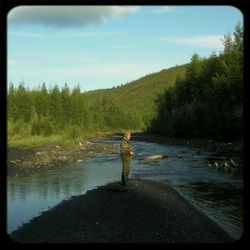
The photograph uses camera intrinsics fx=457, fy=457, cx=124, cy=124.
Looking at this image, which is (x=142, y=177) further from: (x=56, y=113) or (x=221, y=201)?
(x=56, y=113)

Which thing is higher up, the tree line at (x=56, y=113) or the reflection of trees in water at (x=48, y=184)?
the tree line at (x=56, y=113)

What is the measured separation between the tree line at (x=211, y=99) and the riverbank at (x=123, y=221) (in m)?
20.2

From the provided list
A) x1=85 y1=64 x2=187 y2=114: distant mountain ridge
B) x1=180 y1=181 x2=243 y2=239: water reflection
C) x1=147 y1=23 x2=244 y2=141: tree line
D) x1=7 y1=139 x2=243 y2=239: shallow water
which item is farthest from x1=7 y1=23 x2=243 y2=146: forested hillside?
x1=85 y1=64 x2=187 y2=114: distant mountain ridge

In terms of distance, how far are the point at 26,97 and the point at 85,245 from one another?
63.7 metres

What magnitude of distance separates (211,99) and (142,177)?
29.8m

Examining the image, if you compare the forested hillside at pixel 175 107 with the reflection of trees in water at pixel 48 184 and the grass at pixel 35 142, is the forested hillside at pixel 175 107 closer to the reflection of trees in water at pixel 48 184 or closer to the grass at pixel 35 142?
the grass at pixel 35 142

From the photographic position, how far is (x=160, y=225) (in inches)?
373

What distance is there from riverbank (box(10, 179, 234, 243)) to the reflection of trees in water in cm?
220

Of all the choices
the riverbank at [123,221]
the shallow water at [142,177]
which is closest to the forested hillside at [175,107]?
the shallow water at [142,177]

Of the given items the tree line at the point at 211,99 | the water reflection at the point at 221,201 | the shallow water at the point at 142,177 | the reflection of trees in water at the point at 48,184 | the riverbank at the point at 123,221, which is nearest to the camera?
the riverbank at the point at 123,221

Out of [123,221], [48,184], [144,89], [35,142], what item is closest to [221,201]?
[123,221]

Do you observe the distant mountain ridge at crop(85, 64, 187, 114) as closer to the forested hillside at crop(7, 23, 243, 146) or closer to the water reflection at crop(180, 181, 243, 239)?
the forested hillside at crop(7, 23, 243, 146)

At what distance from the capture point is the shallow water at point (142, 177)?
11.8 meters
